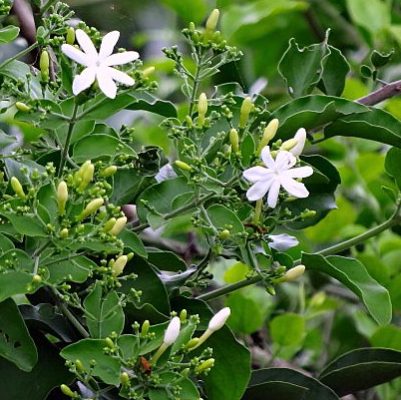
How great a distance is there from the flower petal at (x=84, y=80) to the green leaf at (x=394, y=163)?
331 millimetres

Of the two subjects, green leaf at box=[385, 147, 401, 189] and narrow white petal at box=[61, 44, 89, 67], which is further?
green leaf at box=[385, 147, 401, 189]

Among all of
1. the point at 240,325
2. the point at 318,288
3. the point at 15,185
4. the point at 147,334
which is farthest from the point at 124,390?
the point at 318,288

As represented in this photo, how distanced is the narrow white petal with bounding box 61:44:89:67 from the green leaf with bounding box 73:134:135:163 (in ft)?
0.24

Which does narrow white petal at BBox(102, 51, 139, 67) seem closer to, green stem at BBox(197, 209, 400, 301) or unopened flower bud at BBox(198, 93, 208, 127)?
unopened flower bud at BBox(198, 93, 208, 127)

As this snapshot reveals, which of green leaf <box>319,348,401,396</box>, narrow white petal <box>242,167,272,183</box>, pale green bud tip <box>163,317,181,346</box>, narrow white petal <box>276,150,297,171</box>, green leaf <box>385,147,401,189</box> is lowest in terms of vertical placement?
green leaf <box>319,348,401,396</box>

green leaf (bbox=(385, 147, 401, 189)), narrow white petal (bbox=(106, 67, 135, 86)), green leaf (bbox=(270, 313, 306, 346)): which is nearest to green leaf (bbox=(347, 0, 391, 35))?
green leaf (bbox=(270, 313, 306, 346))

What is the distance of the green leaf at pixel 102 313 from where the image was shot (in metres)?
0.65

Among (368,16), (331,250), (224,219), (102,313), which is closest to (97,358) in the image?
(102,313)

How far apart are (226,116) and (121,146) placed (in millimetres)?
83

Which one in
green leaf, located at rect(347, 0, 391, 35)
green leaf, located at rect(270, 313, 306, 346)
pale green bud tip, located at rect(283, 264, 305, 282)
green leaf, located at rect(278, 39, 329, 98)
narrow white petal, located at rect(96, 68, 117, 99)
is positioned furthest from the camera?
green leaf, located at rect(347, 0, 391, 35)

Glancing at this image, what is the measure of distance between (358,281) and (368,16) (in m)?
0.95

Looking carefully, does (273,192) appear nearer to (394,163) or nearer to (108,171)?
(108,171)

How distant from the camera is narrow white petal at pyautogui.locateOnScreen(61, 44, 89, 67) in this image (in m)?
0.62

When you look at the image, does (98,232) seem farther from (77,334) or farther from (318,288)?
(318,288)
